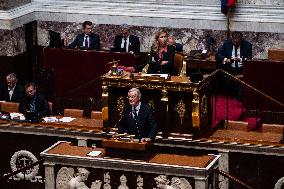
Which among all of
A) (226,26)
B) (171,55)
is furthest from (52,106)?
(226,26)

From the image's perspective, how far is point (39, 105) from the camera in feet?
53.8

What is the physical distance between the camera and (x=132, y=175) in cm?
1415

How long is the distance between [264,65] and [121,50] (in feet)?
8.65

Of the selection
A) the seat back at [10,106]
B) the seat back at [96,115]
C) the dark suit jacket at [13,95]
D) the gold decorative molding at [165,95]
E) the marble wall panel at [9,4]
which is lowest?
the seat back at [96,115]

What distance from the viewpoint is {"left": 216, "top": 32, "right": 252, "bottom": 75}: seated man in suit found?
17.6m

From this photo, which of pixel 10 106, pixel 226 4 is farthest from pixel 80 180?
pixel 226 4

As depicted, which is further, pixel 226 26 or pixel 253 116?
pixel 226 26

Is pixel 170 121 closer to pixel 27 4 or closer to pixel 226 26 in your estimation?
pixel 226 26

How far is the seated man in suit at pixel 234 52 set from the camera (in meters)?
17.6

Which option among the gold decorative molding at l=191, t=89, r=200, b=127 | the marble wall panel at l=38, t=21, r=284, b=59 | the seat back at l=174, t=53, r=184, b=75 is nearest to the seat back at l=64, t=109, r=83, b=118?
the seat back at l=174, t=53, r=184, b=75

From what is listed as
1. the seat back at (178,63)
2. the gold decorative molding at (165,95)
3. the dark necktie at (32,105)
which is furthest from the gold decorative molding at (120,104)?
the dark necktie at (32,105)

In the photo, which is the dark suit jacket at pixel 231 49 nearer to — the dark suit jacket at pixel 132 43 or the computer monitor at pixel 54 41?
the dark suit jacket at pixel 132 43

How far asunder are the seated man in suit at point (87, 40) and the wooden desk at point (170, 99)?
3174 mm

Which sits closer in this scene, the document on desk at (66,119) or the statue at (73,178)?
the statue at (73,178)
